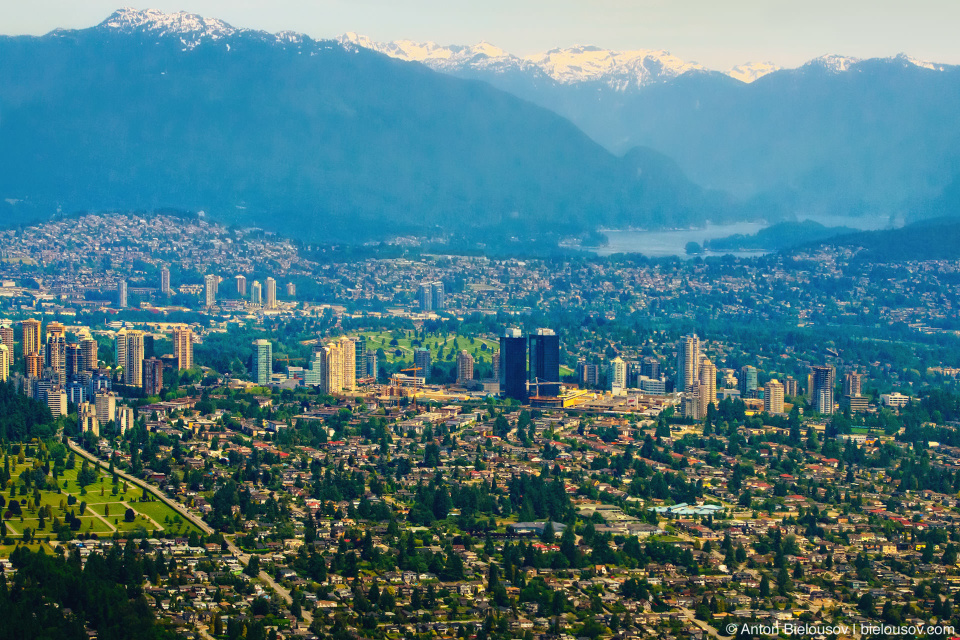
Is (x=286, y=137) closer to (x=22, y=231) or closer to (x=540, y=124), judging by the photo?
(x=540, y=124)

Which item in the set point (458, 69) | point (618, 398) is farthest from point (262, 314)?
point (458, 69)

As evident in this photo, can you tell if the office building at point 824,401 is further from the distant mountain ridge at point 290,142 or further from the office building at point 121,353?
the distant mountain ridge at point 290,142

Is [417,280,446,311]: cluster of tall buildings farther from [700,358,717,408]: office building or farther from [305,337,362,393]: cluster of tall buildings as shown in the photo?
[700,358,717,408]: office building

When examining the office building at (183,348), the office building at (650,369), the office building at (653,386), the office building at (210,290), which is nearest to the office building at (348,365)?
the office building at (183,348)

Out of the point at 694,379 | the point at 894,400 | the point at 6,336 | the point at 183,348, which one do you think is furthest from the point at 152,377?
the point at 894,400

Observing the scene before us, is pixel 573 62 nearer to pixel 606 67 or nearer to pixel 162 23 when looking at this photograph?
pixel 606 67
